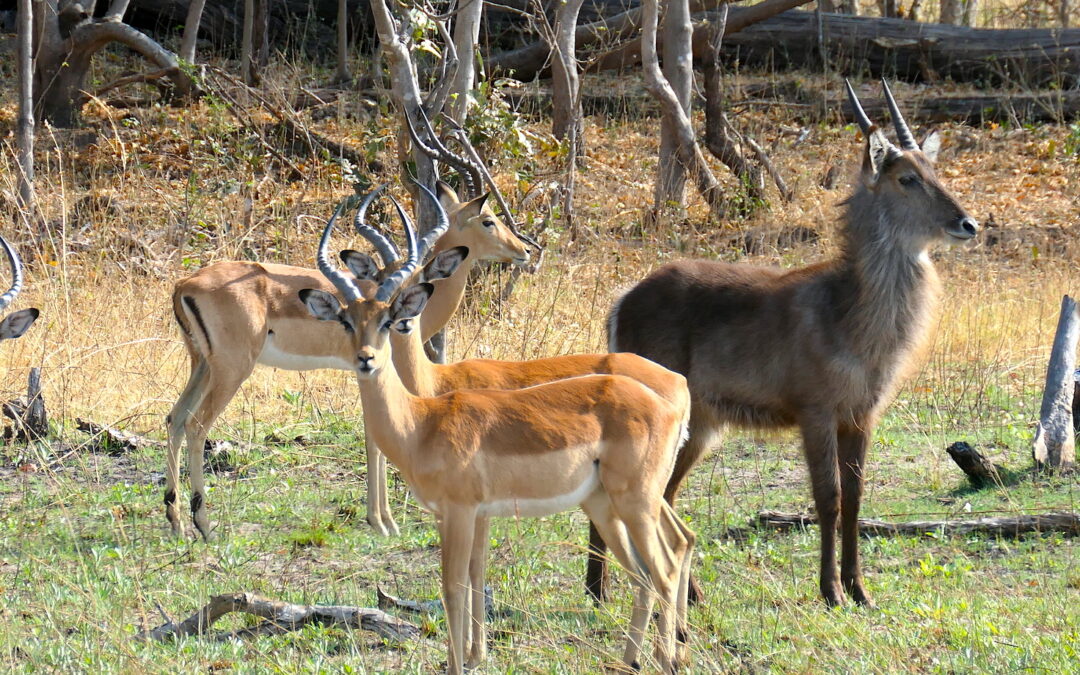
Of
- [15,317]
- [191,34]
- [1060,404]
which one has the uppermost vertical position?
[191,34]

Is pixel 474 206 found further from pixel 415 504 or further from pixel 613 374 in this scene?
pixel 613 374

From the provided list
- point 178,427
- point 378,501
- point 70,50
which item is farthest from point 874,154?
point 70,50

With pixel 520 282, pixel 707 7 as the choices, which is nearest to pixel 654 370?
pixel 520 282

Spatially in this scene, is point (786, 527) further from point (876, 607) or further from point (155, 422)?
point (155, 422)

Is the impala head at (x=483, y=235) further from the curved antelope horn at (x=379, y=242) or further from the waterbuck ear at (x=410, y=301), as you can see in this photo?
the waterbuck ear at (x=410, y=301)

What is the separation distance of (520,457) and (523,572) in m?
1.24

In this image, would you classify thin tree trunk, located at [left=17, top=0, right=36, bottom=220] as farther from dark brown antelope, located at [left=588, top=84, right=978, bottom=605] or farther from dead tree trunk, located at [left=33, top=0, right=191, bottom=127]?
dark brown antelope, located at [left=588, top=84, right=978, bottom=605]

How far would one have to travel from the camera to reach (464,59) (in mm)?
8344

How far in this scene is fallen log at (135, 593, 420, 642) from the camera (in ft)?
14.1

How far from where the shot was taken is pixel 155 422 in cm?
773

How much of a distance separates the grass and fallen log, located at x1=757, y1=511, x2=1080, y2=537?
3.0 inches

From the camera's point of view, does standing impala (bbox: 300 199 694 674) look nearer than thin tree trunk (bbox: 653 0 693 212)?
Yes

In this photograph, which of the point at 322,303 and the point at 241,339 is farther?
the point at 241,339

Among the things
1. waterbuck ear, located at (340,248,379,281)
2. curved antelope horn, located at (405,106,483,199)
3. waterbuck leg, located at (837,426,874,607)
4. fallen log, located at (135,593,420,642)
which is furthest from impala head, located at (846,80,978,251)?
fallen log, located at (135,593,420,642)
